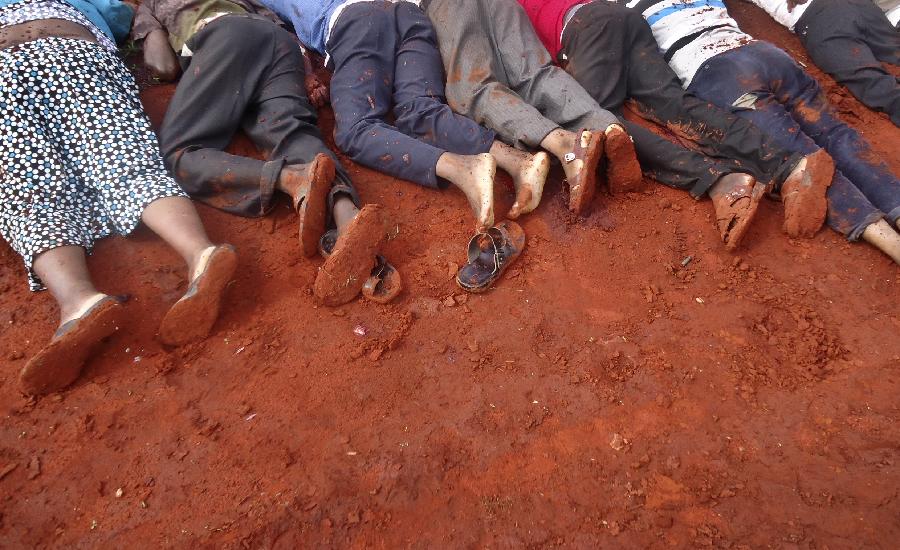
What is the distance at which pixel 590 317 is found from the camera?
2.23m

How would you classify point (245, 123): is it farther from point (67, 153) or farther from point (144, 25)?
point (144, 25)

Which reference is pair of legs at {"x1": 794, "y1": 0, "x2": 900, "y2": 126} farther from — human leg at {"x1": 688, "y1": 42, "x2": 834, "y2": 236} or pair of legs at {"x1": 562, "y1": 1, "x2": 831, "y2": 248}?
pair of legs at {"x1": 562, "y1": 1, "x2": 831, "y2": 248}

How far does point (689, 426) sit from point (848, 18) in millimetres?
2934

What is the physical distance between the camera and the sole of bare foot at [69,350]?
185cm

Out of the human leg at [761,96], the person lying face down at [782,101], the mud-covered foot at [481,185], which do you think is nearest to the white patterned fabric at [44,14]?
the mud-covered foot at [481,185]

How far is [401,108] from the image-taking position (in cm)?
283

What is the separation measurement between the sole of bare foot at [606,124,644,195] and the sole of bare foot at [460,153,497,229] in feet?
1.62

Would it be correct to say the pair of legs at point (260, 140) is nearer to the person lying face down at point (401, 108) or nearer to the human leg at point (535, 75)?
the person lying face down at point (401, 108)

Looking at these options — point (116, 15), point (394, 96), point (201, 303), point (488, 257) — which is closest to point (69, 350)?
point (201, 303)

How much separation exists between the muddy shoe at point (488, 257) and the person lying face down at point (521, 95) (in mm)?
246

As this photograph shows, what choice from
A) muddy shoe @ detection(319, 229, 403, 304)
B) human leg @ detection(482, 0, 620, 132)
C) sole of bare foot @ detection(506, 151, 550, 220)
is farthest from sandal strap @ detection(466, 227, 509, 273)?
human leg @ detection(482, 0, 620, 132)

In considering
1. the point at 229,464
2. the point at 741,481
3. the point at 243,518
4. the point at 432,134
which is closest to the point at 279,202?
the point at 432,134

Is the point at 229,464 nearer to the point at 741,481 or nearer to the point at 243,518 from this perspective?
the point at 243,518

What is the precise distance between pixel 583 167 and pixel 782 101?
4.22ft
